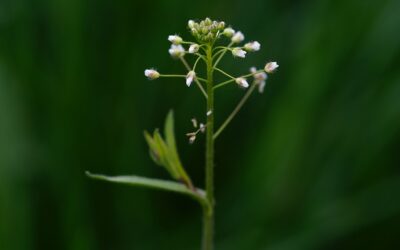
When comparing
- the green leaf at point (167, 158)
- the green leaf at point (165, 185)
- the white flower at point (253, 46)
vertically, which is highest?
the white flower at point (253, 46)

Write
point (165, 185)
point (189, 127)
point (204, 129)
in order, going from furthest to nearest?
point (189, 127) < point (165, 185) < point (204, 129)

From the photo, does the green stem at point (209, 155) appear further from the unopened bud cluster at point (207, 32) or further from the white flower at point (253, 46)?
the white flower at point (253, 46)

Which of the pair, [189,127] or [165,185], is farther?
[189,127]

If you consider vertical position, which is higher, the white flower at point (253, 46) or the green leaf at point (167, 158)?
the white flower at point (253, 46)

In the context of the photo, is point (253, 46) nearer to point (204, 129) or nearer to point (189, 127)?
point (204, 129)

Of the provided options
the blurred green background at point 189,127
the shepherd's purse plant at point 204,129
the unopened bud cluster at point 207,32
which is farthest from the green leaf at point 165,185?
the blurred green background at point 189,127

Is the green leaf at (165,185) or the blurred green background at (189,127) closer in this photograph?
the green leaf at (165,185)

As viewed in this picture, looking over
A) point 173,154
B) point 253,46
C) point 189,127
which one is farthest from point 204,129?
point 189,127

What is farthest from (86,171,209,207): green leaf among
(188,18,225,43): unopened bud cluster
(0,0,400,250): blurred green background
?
(0,0,400,250): blurred green background

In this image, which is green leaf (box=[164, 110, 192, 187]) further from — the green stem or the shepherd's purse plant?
the green stem
